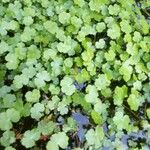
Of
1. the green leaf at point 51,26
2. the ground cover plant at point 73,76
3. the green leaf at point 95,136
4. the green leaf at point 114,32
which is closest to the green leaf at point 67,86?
the ground cover plant at point 73,76

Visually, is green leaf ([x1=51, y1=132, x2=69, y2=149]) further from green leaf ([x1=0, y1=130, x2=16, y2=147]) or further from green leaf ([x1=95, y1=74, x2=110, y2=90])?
green leaf ([x1=95, y1=74, x2=110, y2=90])

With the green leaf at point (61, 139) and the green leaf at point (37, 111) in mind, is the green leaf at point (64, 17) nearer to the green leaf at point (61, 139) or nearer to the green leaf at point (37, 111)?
the green leaf at point (37, 111)

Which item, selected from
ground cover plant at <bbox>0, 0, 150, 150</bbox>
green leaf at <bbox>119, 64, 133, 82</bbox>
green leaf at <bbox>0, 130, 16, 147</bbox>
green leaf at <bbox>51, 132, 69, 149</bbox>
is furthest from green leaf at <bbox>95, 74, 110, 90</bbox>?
green leaf at <bbox>0, 130, 16, 147</bbox>

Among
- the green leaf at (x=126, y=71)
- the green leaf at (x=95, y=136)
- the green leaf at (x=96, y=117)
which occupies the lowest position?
the green leaf at (x=95, y=136)

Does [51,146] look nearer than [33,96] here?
Yes

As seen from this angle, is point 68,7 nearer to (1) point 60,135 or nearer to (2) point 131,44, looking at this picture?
(2) point 131,44

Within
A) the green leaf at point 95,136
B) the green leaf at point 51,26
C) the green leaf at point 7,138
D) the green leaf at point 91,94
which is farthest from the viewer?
the green leaf at point 51,26

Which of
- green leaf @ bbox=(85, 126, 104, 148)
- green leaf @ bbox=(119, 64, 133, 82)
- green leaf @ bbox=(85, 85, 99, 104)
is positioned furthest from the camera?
green leaf @ bbox=(119, 64, 133, 82)

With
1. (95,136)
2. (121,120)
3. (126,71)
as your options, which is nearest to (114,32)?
(126,71)

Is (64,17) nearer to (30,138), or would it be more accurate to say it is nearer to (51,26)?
(51,26)

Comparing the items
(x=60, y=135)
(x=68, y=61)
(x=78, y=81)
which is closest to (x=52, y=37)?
(x=68, y=61)
